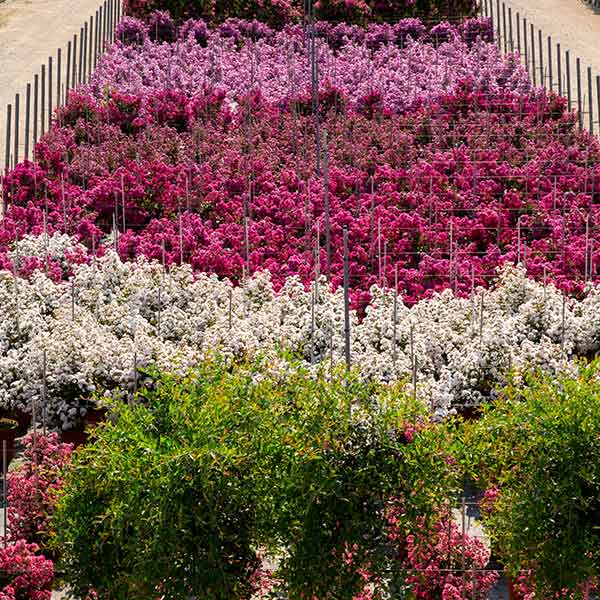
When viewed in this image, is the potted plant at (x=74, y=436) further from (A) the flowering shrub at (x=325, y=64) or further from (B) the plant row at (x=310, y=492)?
(A) the flowering shrub at (x=325, y=64)

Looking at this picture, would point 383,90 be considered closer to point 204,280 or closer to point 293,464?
point 204,280

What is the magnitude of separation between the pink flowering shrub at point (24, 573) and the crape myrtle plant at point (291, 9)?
17.5m

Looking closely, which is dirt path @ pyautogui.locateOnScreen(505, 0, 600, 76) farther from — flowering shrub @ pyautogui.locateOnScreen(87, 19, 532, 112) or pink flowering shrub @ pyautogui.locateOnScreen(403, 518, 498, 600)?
pink flowering shrub @ pyautogui.locateOnScreen(403, 518, 498, 600)

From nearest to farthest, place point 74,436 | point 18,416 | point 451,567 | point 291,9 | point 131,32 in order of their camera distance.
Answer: point 451,567 → point 74,436 → point 18,416 → point 131,32 → point 291,9

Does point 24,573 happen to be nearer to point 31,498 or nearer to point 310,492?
point 31,498

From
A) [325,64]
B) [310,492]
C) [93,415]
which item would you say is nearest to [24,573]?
[310,492]

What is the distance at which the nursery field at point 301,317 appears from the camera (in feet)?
29.2

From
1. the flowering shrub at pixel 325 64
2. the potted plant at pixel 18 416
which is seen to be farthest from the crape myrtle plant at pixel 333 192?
the potted plant at pixel 18 416

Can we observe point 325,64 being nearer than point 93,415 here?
No

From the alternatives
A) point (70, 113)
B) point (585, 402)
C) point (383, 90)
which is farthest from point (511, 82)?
point (585, 402)

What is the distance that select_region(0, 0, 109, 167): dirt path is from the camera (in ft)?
82.7

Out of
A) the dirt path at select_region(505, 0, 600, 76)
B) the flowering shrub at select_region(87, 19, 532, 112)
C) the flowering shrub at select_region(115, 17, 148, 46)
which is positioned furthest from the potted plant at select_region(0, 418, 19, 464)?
the dirt path at select_region(505, 0, 600, 76)

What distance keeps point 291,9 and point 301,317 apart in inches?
548

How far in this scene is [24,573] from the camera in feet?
33.5
